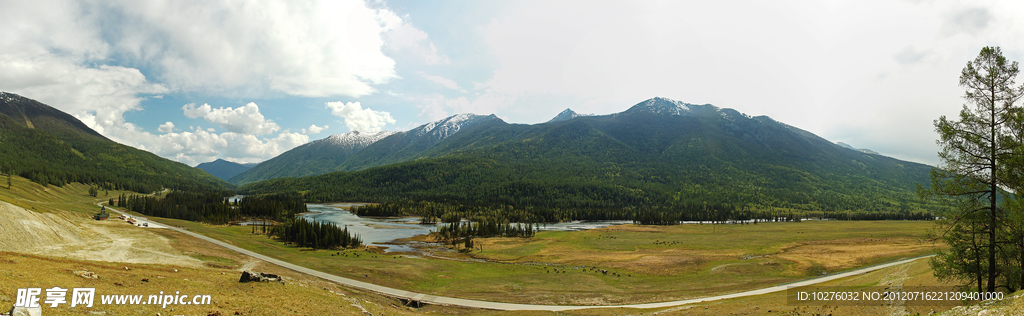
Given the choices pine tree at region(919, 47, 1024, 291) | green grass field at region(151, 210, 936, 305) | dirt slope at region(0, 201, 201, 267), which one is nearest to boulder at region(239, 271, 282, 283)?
green grass field at region(151, 210, 936, 305)

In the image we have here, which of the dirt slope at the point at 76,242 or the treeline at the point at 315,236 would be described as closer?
the dirt slope at the point at 76,242

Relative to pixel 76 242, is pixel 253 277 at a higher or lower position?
higher

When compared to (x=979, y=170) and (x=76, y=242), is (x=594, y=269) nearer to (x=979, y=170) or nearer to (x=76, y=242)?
(x=979, y=170)

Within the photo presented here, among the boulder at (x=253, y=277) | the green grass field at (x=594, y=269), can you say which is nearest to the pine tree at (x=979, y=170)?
the green grass field at (x=594, y=269)

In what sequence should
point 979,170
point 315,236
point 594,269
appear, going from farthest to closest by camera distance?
point 315,236, point 594,269, point 979,170

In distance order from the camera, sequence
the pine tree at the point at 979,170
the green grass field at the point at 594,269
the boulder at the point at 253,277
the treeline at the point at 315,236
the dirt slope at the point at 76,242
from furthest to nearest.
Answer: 1. the treeline at the point at 315,236
2. the green grass field at the point at 594,269
3. the dirt slope at the point at 76,242
4. the boulder at the point at 253,277
5. the pine tree at the point at 979,170

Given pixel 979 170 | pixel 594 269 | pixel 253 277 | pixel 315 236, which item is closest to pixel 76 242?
pixel 253 277

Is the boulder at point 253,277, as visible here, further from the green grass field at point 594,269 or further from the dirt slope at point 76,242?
the dirt slope at point 76,242

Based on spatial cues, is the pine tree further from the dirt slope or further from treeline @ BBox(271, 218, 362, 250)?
treeline @ BBox(271, 218, 362, 250)

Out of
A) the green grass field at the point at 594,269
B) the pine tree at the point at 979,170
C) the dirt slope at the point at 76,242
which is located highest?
the pine tree at the point at 979,170

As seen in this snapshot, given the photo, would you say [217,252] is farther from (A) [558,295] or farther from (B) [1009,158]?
(B) [1009,158]
